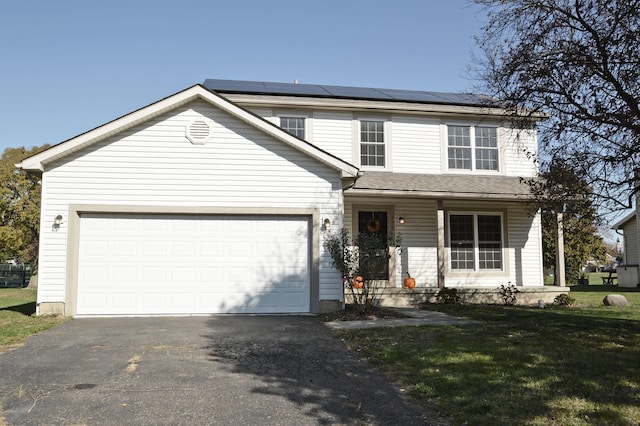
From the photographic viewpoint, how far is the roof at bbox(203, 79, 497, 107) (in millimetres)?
15773

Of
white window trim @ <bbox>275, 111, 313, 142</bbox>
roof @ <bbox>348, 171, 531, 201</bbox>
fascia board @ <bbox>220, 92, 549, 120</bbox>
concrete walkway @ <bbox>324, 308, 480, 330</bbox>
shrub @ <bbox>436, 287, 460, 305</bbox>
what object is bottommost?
concrete walkway @ <bbox>324, 308, 480, 330</bbox>

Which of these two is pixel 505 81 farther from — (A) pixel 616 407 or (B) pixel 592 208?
(A) pixel 616 407

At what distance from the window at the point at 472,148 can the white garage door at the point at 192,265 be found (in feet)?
22.7

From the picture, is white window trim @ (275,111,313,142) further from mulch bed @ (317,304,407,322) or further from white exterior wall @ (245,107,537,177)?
mulch bed @ (317,304,407,322)

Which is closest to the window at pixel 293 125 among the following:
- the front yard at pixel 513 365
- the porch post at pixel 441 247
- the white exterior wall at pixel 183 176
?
the white exterior wall at pixel 183 176

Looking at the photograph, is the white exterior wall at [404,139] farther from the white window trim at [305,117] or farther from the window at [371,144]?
the window at [371,144]

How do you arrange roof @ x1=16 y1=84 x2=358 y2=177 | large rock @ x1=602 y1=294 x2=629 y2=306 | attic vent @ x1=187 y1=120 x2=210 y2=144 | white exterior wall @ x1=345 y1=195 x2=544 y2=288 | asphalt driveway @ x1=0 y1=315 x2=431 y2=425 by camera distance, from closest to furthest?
asphalt driveway @ x1=0 y1=315 x2=431 y2=425
roof @ x1=16 y1=84 x2=358 y2=177
attic vent @ x1=187 y1=120 x2=210 y2=144
large rock @ x1=602 y1=294 x2=629 y2=306
white exterior wall @ x1=345 y1=195 x2=544 y2=288

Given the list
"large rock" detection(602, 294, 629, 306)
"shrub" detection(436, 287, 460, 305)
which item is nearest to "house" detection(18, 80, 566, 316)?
"shrub" detection(436, 287, 460, 305)

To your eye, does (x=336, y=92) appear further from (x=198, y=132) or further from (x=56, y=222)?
(x=56, y=222)

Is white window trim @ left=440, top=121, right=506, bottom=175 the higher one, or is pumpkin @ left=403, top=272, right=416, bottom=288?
white window trim @ left=440, top=121, right=506, bottom=175

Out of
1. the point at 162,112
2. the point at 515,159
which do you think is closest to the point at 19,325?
the point at 162,112

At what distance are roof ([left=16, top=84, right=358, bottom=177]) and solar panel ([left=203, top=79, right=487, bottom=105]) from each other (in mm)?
4000

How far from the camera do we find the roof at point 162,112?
35.7 ft

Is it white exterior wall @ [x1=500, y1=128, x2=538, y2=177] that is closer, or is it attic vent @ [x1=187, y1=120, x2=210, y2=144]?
attic vent @ [x1=187, y1=120, x2=210, y2=144]
